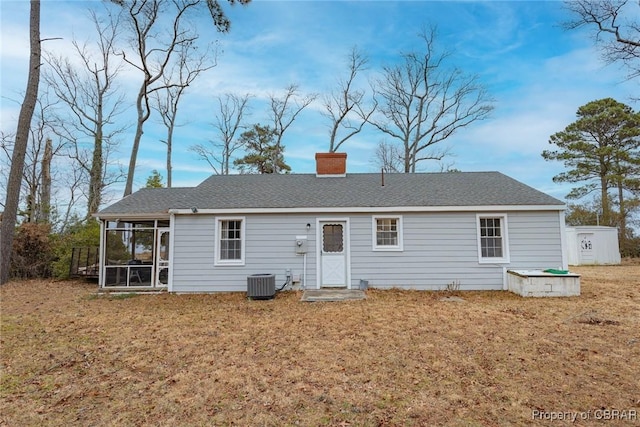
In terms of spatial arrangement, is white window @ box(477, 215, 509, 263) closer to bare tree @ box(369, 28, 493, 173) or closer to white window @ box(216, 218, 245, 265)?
white window @ box(216, 218, 245, 265)

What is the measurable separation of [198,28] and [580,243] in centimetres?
2415

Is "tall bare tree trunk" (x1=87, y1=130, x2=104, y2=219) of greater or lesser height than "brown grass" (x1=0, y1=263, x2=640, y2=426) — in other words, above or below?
above

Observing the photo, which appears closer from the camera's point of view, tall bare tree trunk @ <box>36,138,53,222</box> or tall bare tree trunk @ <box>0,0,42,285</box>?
tall bare tree trunk @ <box>0,0,42,285</box>

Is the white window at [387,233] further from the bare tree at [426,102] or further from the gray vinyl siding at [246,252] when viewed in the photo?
the bare tree at [426,102]

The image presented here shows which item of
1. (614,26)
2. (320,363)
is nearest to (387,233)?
(320,363)

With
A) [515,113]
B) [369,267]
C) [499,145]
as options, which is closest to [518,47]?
[515,113]

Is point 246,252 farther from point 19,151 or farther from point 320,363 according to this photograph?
point 19,151

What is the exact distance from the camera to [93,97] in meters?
19.0

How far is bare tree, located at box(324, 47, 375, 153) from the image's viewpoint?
2353 centimetres

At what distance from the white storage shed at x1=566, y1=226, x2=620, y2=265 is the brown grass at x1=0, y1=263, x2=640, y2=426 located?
486 inches

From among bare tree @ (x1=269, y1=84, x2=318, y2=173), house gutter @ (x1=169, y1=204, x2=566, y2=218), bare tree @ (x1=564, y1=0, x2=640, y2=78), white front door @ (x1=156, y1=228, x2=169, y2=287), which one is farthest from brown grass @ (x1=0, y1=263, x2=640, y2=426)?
bare tree @ (x1=269, y1=84, x2=318, y2=173)

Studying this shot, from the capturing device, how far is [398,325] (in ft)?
20.3

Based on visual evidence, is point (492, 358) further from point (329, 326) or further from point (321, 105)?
point (321, 105)

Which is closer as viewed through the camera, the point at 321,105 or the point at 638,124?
the point at 638,124
